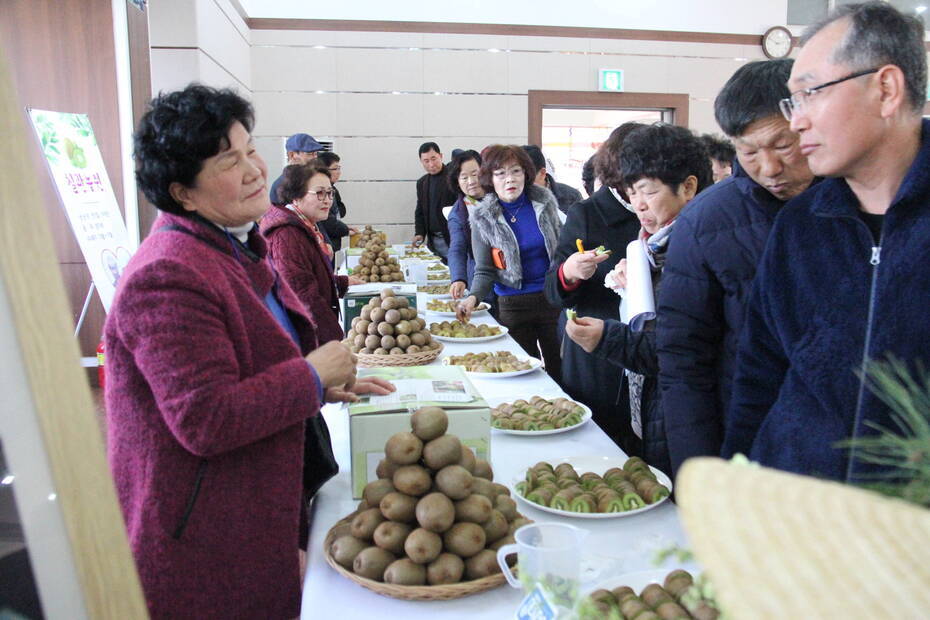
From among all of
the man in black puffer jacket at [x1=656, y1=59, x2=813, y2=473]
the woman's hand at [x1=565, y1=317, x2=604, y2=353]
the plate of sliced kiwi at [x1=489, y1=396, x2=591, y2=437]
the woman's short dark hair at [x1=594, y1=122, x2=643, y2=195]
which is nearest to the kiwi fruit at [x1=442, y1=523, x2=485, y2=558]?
the man in black puffer jacket at [x1=656, y1=59, x2=813, y2=473]

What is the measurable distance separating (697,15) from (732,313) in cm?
852

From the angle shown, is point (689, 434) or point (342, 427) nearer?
point (689, 434)

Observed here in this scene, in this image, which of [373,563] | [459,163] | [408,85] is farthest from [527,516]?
[408,85]

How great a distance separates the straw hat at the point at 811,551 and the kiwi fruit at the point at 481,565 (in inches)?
37.0

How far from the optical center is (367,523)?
4.28ft

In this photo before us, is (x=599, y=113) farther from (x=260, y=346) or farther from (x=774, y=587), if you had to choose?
(x=774, y=587)

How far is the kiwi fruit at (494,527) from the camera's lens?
4.27ft

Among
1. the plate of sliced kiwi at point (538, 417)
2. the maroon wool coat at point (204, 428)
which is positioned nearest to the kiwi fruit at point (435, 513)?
the maroon wool coat at point (204, 428)

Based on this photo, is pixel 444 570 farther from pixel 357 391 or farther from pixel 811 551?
pixel 811 551

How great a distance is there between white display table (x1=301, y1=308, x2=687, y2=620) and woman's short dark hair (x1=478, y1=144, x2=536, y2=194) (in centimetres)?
183

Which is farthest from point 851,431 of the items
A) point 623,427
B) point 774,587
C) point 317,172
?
point 317,172

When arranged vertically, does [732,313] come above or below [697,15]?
below

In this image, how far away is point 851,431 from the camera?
114 centimetres

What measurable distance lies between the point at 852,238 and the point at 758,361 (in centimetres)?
29
